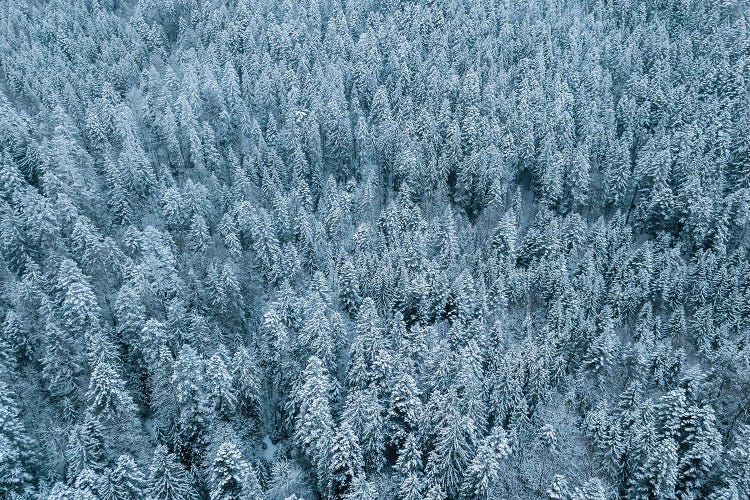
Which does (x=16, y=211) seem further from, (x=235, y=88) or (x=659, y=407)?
(x=659, y=407)

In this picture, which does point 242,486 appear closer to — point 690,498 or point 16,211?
point 690,498

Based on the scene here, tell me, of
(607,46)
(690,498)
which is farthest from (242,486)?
(607,46)

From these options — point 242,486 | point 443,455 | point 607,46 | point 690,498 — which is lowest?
point 690,498

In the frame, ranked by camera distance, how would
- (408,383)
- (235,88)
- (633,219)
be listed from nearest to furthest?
1. (408,383)
2. (633,219)
3. (235,88)

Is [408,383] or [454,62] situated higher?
[454,62]

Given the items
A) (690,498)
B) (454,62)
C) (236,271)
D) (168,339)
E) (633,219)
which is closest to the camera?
(690,498)

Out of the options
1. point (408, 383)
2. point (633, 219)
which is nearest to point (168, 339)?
point (408, 383)

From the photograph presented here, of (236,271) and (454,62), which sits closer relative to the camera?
(236,271)
